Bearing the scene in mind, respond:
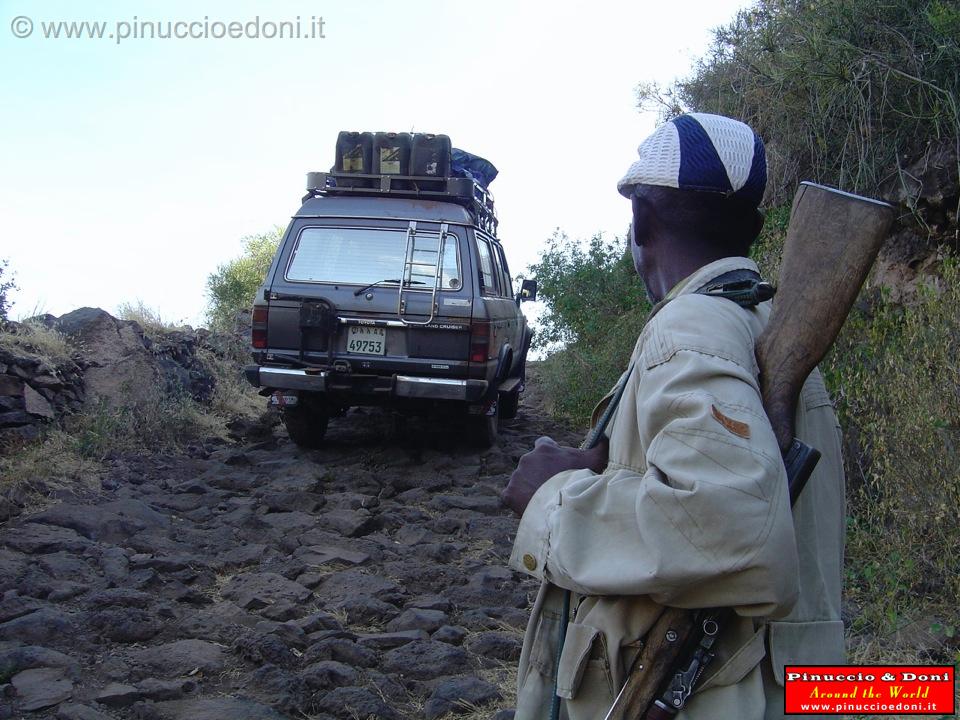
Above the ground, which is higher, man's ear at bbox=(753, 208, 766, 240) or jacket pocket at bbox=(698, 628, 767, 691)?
man's ear at bbox=(753, 208, 766, 240)

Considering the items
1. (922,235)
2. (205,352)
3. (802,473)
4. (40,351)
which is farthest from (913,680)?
(205,352)

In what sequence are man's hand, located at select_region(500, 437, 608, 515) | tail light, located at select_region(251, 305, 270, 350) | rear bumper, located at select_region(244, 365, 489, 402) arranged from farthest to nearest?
tail light, located at select_region(251, 305, 270, 350)
rear bumper, located at select_region(244, 365, 489, 402)
man's hand, located at select_region(500, 437, 608, 515)

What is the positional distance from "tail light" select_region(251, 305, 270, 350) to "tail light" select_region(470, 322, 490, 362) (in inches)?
67.7

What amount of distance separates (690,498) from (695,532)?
0.05m

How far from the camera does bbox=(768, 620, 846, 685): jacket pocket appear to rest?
4.76 feet

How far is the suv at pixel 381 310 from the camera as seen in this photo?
7625 millimetres

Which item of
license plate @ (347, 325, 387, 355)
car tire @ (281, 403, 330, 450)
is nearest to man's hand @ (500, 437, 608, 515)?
license plate @ (347, 325, 387, 355)

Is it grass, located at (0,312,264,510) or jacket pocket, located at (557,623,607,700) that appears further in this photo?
grass, located at (0,312,264,510)

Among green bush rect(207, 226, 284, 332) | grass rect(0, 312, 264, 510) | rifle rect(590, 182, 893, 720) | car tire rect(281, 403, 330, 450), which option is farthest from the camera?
green bush rect(207, 226, 284, 332)

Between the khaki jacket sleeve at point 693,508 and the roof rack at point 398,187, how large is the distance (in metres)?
7.13

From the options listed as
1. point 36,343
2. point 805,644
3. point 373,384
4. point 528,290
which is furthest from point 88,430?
point 805,644

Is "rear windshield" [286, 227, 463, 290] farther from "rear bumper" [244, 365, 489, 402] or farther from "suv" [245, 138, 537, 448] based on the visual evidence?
"rear bumper" [244, 365, 489, 402]

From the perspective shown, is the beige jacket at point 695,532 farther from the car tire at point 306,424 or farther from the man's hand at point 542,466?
the car tire at point 306,424

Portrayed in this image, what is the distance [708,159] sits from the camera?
163cm
